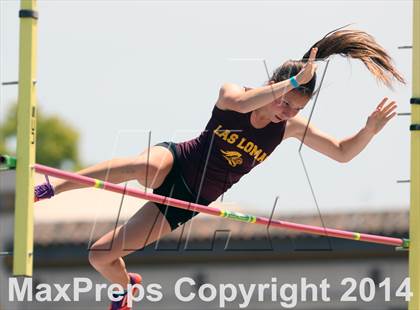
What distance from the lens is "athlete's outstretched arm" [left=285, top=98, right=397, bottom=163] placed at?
8.65 m

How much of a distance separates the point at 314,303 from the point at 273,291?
1.03m

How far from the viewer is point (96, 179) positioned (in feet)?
25.8

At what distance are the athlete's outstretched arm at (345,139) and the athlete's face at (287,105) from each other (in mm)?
372

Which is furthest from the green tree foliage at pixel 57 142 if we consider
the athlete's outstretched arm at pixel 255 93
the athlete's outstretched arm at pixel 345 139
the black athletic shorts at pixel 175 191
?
the athlete's outstretched arm at pixel 255 93

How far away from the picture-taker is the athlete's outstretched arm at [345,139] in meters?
8.65

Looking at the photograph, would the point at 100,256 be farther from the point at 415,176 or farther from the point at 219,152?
the point at 415,176

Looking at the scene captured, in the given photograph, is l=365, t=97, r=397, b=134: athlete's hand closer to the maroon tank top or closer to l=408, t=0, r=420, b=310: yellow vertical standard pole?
l=408, t=0, r=420, b=310: yellow vertical standard pole

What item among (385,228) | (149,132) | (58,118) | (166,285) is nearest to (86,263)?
(166,285)

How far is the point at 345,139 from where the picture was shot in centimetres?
892

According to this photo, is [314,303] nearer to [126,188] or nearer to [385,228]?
[385,228]

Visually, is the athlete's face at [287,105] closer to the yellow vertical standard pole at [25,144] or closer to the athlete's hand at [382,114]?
the athlete's hand at [382,114]

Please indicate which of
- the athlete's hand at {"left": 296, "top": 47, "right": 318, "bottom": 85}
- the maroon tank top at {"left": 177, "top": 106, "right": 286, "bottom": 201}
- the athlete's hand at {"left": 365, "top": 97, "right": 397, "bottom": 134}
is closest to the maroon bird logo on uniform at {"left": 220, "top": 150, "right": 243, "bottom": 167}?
the maroon tank top at {"left": 177, "top": 106, "right": 286, "bottom": 201}

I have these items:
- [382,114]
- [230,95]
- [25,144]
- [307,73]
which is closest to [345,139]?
[382,114]

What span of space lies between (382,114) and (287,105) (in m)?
0.70
